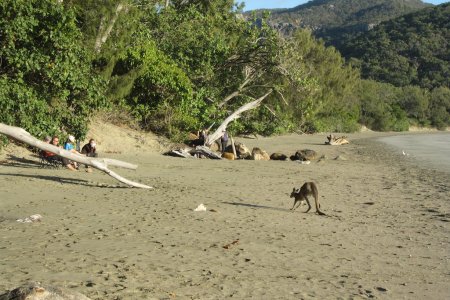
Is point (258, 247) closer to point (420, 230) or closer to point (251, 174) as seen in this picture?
point (420, 230)

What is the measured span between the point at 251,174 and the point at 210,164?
2824 mm

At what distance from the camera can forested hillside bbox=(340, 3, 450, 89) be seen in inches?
4503

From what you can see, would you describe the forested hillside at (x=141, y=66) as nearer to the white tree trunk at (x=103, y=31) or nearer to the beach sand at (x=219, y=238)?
the white tree trunk at (x=103, y=31)

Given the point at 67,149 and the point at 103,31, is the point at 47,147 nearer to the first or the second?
the point at 67,149

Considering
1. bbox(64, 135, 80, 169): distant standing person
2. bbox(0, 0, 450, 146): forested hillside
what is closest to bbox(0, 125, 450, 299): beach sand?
bbox(64, 135, 80, 169): distant standing person

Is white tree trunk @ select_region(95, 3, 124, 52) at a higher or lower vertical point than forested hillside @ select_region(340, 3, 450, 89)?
lower

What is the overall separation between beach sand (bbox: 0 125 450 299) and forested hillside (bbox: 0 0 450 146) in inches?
103

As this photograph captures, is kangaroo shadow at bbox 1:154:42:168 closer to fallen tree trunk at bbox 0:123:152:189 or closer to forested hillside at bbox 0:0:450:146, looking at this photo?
forested hillside at bbox 0:0:450:146

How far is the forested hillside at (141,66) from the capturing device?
45.1 ft

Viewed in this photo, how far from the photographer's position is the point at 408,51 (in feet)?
406

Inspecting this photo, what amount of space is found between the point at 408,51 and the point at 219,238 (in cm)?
12847

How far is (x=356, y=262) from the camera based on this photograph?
613 centimetres

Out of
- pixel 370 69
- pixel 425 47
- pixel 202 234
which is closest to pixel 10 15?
pixel 202 234

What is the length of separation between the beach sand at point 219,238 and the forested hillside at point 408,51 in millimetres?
107238
